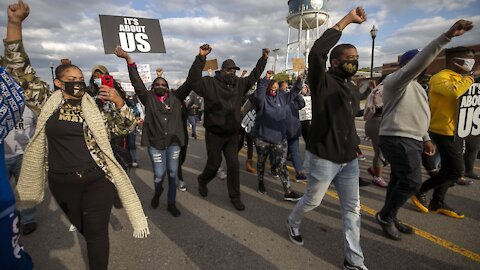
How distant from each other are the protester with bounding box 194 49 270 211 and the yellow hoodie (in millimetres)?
2253

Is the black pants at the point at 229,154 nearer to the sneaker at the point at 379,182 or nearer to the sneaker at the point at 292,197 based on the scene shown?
the sneaker at the point at 292,197

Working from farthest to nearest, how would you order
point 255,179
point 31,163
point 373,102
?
point 255,179 → point 373,102 → point 31,163

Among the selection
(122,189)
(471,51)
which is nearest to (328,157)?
(122,189)

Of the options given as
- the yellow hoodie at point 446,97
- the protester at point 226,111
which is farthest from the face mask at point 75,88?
the yellow hoodie at point 446,97

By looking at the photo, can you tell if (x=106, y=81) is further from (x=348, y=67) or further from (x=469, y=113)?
(x=469, y=113)

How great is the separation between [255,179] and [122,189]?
3.56 meters

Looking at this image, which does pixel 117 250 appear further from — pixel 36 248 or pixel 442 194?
pixel 442 194

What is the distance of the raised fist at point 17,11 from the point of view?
191 centimetres

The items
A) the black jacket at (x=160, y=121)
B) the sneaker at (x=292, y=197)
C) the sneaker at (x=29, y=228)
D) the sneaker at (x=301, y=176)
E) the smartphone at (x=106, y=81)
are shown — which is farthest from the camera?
the sneaker at (x=301, y=176)

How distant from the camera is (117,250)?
3201 millimetres

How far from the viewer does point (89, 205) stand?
2.29 metres

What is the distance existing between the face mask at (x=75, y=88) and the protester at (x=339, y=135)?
1.90 metres

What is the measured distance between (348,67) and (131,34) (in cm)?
558

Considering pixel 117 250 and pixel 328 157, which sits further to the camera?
pixel 117 250
